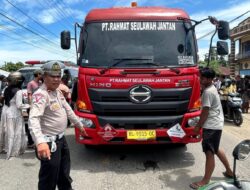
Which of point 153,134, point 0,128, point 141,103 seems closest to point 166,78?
point 141,103

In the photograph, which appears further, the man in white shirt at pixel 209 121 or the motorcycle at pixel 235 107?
the motorcycle at pixel 235 107

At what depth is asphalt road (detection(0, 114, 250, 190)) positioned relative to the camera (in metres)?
4.94

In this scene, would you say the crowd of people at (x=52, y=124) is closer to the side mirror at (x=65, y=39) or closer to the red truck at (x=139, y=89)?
the red truck at (x=139, y=89)

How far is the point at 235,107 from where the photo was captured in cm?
1032

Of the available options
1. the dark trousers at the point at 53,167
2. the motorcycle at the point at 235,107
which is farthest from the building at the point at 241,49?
the dark trousers at the point at 53,167

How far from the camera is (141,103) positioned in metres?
5.51

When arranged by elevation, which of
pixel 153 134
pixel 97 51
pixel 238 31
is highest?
pixel 238 31

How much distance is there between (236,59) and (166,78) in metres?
41.2

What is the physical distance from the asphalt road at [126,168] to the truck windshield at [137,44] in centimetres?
171

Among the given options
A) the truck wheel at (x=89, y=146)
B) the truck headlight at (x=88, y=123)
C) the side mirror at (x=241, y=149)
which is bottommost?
the truck wheel at (x=89, y=146)

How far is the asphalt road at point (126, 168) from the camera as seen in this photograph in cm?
494

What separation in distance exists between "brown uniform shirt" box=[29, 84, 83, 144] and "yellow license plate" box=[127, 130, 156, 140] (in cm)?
183

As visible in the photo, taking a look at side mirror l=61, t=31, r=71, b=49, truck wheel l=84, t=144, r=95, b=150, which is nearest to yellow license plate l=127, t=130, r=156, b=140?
truck wheel l=84, t=144, r=95, b=150

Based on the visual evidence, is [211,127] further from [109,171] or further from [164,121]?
[109,171]
